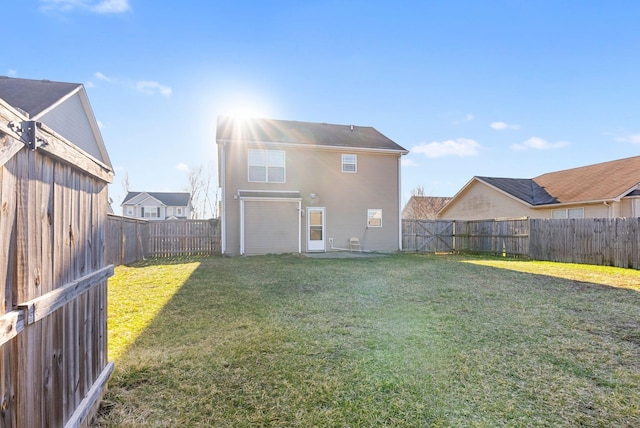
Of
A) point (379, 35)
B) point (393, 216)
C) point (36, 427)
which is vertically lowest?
point (36, 427)

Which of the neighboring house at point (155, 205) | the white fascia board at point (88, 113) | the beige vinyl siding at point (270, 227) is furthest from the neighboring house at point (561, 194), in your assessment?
the neighboring house at point (155, 205)

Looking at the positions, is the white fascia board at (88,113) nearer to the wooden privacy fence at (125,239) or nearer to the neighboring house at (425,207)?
the wooden privacy fence at (125,239)

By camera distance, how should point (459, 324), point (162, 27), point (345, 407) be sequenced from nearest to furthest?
point (345, 407), point (459, 324), point (162, 27)

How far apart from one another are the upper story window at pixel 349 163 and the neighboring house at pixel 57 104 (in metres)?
9.64

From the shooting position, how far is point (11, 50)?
11.9 meters

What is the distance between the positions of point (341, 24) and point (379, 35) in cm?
145

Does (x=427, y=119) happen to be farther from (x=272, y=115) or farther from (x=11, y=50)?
(x=11, y=50)

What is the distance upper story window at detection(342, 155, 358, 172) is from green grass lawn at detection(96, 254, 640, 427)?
365 inches

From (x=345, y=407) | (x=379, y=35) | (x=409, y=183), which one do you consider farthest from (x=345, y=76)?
(x=409, y=183)

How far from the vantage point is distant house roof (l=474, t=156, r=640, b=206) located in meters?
14.6

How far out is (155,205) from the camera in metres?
41.1

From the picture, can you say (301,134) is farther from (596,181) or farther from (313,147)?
(596,181)

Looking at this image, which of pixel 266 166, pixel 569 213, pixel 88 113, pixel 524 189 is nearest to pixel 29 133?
pixel 266 166

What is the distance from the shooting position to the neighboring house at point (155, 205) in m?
40.7
